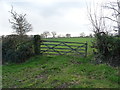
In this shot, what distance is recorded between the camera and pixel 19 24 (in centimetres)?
2141

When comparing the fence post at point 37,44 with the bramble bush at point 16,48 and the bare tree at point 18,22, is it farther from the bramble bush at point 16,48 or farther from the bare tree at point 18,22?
the bare tree at point 18,22

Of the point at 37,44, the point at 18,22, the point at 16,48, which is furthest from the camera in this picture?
the point at 18,22

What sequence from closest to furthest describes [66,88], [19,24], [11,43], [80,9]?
[66,88]
[11,43]
[80,9]
[19,24]

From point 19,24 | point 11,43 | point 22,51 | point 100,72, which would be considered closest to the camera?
point 100,72

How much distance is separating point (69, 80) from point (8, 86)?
10.2 ft

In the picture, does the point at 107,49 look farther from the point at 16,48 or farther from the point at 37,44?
the point at 16,48

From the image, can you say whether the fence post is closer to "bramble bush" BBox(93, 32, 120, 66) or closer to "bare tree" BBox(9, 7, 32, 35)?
"bramble bush" BBox(93, 32, 120, 66)

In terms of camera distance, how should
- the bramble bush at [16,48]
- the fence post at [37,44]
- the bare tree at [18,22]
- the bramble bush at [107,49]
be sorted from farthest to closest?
the bare tree at [18,22]
the fence post at [37,44]
the bramble bush at [16,48]
the bramble bush at [107,49]

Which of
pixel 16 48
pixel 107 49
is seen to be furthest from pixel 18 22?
pixel 107 49

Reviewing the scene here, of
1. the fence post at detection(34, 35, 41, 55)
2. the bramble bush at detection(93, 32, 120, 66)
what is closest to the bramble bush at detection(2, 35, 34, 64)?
the fence post at detection(34, 35, 41, 55)

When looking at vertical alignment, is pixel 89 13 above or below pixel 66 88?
above

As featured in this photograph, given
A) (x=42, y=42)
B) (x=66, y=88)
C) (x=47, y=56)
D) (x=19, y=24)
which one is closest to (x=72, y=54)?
(x=47, y=56)

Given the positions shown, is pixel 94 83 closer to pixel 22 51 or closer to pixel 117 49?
pixel 117 49

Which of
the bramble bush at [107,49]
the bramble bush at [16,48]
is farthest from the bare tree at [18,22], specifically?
the bramble bush at [107,49]
